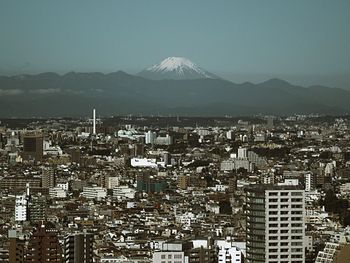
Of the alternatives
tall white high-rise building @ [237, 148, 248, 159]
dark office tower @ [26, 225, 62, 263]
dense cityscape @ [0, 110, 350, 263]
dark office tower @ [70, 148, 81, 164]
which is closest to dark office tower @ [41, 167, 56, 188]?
dense cityscape @ [0, 110, 350, 263]

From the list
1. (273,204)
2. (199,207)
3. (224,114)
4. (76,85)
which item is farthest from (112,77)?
(273,204)

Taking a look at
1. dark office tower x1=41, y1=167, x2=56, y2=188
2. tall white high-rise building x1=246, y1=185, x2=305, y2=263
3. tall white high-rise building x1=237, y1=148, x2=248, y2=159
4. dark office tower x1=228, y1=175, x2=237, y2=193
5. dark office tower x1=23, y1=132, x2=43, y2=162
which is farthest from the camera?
tall white high-rise building x1=237, y1=148, x2=248, y2=159

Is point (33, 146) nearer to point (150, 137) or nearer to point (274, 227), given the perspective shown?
point (150, 137)

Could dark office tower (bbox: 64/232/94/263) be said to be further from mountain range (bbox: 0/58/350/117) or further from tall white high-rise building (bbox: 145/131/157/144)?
tall white high-rise building (bbox: 145/131/157/144)

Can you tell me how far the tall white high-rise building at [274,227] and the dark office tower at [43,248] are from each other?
1315 millimetres

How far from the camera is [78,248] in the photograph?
26.1 feet

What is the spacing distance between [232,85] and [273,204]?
31.7 feet

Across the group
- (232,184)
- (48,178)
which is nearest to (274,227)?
(232,184)

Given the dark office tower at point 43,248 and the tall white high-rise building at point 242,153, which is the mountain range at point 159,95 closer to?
the tall white high-rise building at point 242,153

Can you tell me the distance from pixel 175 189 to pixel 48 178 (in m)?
1.74

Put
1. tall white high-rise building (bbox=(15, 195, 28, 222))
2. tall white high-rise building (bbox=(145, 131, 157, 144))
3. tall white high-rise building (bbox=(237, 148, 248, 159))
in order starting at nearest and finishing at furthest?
tall white high-rise building (bbox=(15, 195, 28, 222))
tall white high-rise building (bbox=(237, 148, 248, 159))
tall white high-rise building (bbox=(145, 131, 157, 144))

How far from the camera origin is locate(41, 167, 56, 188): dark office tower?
14.2m

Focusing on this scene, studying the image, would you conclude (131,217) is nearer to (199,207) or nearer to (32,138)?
(199,207)

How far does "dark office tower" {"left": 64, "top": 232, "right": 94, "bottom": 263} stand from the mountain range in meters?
5.24
